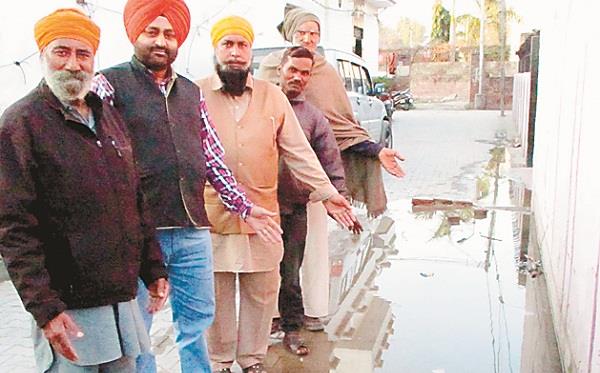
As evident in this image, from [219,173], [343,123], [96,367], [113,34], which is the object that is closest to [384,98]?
[113,34]

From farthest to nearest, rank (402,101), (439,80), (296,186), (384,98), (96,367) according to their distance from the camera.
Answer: (439,80) < (402,101) < (384,98) < (296,186) < (96,367)

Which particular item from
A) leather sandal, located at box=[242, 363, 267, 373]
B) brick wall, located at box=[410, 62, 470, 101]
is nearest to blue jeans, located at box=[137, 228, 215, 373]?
leather sandal, located at box=[242, 363, 267, 373]

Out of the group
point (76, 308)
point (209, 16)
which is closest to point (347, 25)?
point (209, 16)

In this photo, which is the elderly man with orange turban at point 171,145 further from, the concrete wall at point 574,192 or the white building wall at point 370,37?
the white building wall at point 370,37

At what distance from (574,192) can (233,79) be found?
2.31m

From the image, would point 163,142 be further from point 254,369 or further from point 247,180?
point 254,369

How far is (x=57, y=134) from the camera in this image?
2086mm

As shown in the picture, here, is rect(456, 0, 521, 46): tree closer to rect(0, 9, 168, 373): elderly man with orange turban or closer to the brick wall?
the brick wall

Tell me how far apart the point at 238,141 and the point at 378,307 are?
7.40 ft

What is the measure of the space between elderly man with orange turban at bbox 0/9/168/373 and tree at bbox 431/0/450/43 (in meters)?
48.0

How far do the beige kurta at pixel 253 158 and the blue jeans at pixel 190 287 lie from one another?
1.13 ft

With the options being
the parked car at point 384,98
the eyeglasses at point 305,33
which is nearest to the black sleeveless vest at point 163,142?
the eyeglasses at point 305,33

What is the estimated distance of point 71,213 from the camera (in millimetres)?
2096

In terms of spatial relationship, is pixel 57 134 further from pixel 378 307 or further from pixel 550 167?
pixel 550 167
